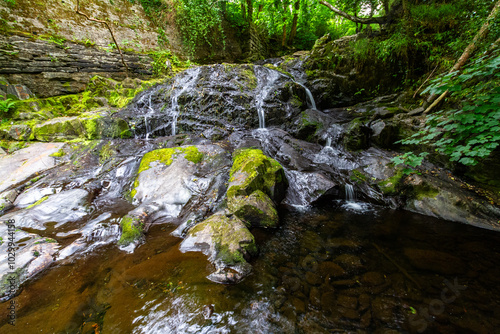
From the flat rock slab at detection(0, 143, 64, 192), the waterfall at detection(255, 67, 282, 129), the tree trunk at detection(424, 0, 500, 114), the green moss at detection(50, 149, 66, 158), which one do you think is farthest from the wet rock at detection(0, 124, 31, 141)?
the tree trunk at detection(424, 0, 500, 114)

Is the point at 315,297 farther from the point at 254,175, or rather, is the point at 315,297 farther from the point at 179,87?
the point at 179,87

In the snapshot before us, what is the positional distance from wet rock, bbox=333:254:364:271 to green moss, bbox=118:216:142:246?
3006mm

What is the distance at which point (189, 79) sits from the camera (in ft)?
25.6

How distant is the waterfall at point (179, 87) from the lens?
7001 mm

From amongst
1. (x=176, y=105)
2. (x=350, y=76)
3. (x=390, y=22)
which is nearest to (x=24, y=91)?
(x=176, y=105)

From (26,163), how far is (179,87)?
17.3 ft

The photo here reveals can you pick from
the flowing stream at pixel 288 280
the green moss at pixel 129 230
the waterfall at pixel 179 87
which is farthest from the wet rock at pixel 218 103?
the green moss at pixel 129 230

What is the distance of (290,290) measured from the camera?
2.04 m

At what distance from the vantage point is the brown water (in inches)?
66.4

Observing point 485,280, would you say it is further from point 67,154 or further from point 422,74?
point 67,154

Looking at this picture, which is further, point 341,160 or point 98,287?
point 341,160

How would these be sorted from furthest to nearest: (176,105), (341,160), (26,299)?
(176,105) → (341,160) → (26,299)

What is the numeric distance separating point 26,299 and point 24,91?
884 centimetres

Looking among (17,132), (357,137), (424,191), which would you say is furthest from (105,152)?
(424,191)
